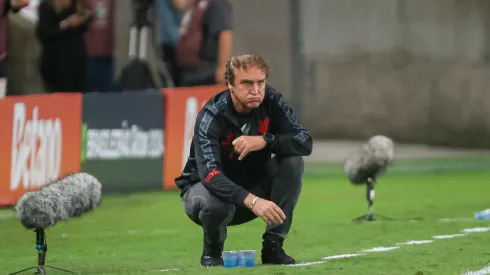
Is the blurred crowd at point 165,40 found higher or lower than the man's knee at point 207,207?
higher

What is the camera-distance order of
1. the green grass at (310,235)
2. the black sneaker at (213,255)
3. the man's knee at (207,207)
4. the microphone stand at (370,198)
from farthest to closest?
the microphone stand at (370,198)
the green grass at (310,235)
the black sneaker at (213,255)
the man's knee at (207,207)

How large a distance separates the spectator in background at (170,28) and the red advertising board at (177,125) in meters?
0.94

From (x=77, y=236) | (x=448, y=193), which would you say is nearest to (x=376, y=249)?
(x=77, y=236)

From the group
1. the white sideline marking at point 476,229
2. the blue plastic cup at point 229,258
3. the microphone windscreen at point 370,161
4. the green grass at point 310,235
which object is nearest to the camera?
the blue plastic cup at point 229,258

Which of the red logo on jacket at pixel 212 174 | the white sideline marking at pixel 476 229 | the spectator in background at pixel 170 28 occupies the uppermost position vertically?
the spectator in background at pixel 170 28

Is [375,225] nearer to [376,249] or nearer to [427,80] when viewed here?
[376,249]

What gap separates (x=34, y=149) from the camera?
13.1m

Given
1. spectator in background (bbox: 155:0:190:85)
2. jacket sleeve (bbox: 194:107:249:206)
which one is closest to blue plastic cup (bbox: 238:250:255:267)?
jacket sleeve (bbox: 194:107:249:206)

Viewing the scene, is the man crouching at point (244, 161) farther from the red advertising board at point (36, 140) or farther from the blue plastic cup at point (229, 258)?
the red advertising board at point (36, 140)

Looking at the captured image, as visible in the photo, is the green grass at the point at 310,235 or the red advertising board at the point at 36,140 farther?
the red advertising board at the point at 36,140

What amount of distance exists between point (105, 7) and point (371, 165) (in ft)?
19.8

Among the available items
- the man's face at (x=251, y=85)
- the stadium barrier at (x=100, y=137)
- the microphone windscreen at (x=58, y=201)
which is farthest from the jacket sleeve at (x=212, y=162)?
the stadium barrier at (x=100, y=137)

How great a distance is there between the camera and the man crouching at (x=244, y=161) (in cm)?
805

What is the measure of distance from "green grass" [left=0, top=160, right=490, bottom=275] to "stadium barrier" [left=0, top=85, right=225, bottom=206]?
347 mm
